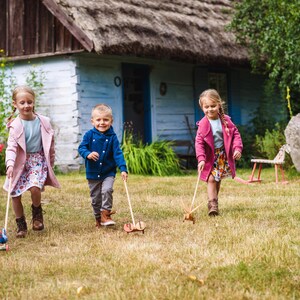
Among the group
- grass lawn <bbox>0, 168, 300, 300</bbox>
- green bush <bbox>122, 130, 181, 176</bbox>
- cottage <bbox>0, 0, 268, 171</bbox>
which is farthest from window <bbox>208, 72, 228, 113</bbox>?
grass lawn <bbox>0, 168, 300, 300</bbox>

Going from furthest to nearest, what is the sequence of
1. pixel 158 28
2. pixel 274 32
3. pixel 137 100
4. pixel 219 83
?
pixel 219 83 < pixel 137 100 < pixel 158 28 < pixel 274 32

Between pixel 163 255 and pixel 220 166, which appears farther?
pixel 220 166

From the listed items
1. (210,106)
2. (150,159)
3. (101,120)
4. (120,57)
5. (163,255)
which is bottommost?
(163,255)

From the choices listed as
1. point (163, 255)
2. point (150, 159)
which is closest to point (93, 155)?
point (163, 255)

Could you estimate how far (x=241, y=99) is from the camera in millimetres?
16516

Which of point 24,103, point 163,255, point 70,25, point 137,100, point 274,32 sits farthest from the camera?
point 137,100

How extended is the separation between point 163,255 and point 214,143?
248 centimetres

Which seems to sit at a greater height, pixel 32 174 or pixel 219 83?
pixel 219 83

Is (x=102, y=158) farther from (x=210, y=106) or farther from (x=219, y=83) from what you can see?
(x=219, y=83)

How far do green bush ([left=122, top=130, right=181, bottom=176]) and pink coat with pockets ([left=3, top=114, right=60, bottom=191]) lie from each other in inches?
242

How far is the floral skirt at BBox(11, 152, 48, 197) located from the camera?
19.6 feet

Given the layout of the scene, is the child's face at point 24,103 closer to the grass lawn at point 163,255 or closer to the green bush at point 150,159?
the grass lawn at point 163,255

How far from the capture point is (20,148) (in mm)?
5957

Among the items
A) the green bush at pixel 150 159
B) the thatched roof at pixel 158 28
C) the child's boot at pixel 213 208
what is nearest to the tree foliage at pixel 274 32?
the thatched roof at pixel 158 28
